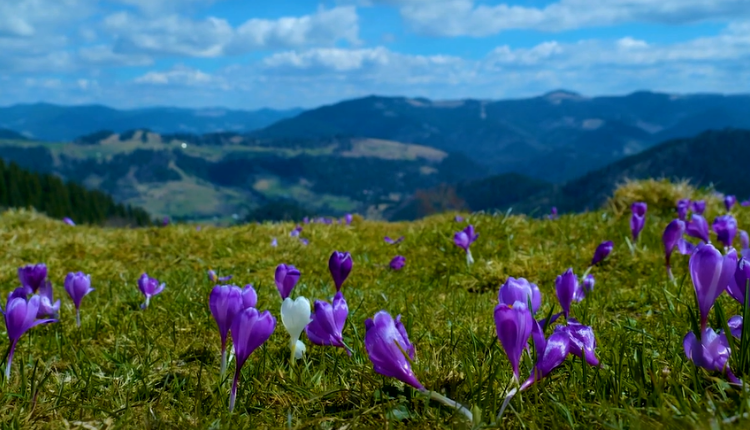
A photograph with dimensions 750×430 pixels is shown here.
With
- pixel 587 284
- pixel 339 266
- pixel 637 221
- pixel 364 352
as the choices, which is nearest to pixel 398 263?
pixel 637 221

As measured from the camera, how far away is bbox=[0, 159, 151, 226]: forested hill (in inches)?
5128

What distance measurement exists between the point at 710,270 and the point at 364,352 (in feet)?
6.54

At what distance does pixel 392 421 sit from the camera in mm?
2539

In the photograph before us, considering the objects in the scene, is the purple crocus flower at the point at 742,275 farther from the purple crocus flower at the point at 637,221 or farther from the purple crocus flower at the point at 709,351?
the purple crocus flower at the point at 637,221

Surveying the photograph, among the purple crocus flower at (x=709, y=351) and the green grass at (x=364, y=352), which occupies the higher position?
the purple crocus flower at (x=709, y=351)

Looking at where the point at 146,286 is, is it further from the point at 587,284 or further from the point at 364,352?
the point at 587,284

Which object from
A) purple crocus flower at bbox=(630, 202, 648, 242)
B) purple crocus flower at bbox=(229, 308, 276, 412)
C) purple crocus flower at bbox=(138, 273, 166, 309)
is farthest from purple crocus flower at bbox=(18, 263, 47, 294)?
purple crocus flower at bbox=(630, 202, 648, 242)

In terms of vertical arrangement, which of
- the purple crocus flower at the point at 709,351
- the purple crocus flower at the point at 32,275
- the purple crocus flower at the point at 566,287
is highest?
the purple crocus flower at the point at 709,351

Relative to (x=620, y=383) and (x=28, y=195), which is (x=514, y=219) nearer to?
(x=620, y=383)

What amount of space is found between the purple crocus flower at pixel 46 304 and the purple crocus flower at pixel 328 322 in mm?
2703

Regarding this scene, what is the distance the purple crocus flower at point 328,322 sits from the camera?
3.10 meters

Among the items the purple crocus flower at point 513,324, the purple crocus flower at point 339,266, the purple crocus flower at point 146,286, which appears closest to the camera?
the purple crocus flower at point 513,324

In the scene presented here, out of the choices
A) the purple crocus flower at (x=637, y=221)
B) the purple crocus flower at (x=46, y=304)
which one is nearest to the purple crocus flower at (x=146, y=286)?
the purple crocus flower at (x=46, y=304)

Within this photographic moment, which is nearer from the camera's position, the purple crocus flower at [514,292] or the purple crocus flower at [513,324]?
the purple crocus flower at [513,324]
